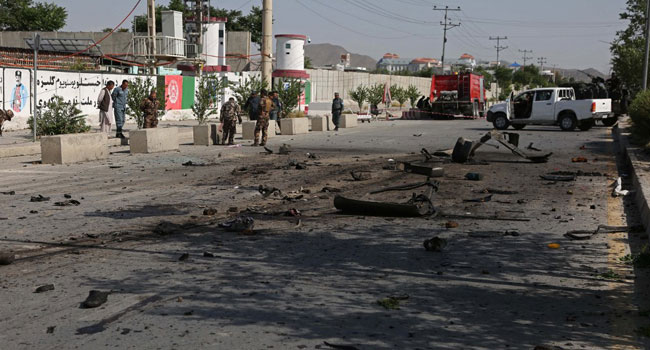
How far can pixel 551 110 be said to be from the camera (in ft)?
102

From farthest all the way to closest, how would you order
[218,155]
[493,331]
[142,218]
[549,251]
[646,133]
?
[646,133] < [218,155] < [142,218] < [549,251] < [493,331]

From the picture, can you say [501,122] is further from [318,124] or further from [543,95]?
[318,124]

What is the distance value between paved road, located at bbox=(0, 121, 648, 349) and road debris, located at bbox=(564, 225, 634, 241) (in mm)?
144

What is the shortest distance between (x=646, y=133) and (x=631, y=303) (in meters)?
16.0

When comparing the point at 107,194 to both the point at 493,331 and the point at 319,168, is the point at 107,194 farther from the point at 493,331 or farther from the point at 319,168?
the point at 493,331

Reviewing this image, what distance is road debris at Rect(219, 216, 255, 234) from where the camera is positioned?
26.6 feet

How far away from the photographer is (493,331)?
4668 mm

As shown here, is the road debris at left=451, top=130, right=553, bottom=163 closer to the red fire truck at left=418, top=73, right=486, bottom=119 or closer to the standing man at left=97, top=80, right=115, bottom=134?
the standing man at left=97, top=80, right=115, bottom=134

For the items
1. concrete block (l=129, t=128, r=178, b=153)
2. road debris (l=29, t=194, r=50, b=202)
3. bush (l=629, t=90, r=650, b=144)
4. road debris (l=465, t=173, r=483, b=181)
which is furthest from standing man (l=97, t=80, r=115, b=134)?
bush (l=629, t=90, r=650, b=144)

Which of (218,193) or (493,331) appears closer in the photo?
(493,331)

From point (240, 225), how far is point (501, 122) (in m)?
26.4

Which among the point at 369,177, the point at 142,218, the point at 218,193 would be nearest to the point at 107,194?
the point at 218,193

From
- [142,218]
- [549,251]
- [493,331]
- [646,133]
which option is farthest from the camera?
[646,133]

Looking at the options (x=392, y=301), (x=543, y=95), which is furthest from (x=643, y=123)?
(x=392, y=301)
